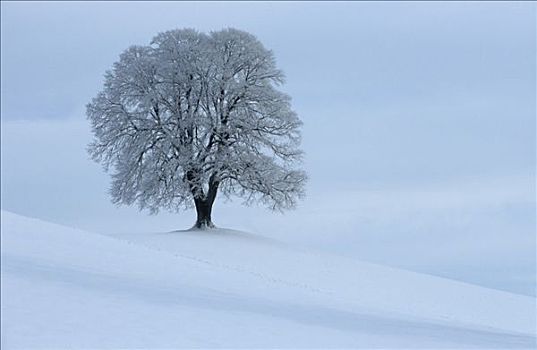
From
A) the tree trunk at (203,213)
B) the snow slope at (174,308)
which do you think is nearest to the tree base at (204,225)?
the tree trunk at (203,213)

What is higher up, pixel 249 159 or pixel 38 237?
pixel 249 159

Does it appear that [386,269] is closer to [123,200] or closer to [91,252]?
[123,200]

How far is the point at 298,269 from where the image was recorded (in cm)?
2544

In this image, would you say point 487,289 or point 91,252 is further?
point 487,289

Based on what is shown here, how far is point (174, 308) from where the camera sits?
1322cm

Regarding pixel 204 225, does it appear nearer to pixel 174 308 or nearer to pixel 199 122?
pixel 199 122

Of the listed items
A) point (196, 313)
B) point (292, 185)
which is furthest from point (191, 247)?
point (196, 313)

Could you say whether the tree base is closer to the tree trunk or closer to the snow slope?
the tree trunk

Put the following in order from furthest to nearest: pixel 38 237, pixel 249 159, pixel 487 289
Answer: pixel 249 159 → pixel 487 289 → pixel 38 237

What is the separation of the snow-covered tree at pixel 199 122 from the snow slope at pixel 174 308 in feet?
27.2

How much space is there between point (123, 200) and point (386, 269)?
9.75 metres

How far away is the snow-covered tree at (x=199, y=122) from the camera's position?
30562mm

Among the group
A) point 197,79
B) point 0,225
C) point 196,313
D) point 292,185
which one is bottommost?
point 196,313

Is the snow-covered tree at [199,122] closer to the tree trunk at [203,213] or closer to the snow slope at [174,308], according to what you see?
the tree trunk at [203,213]
